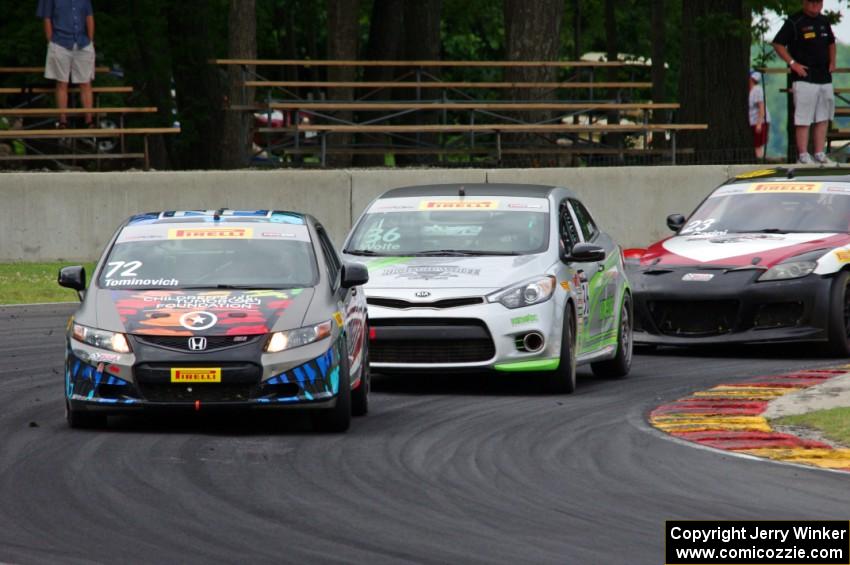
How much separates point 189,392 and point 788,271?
6.72 meters

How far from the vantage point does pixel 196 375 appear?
1097 cm

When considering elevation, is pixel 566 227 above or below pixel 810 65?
below

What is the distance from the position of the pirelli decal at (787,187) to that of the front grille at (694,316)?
2001 mm

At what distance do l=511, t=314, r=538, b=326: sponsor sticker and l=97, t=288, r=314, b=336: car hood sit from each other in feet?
7.04

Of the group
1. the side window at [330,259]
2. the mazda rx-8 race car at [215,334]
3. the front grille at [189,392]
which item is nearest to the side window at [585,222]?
the side window at [330,259]

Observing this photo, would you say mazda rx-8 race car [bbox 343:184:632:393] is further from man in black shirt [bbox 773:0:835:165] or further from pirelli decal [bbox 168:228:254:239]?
man in black shirt [bbox 773:0:835:165]

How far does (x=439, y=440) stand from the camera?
11.1 metres

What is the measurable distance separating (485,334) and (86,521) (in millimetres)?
5378

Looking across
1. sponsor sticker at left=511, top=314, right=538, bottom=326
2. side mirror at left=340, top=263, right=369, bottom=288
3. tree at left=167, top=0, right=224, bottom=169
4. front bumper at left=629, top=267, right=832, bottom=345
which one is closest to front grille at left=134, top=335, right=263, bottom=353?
side mirror at left=340, top=263, right=369, bottom=288

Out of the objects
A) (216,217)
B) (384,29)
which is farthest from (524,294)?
(384,29)

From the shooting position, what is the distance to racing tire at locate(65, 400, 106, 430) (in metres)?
11.3

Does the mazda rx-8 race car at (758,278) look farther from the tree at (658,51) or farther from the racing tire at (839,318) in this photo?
the tree at (658,51)

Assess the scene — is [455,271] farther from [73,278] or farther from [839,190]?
[839,190]

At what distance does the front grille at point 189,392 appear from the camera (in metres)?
11.0
